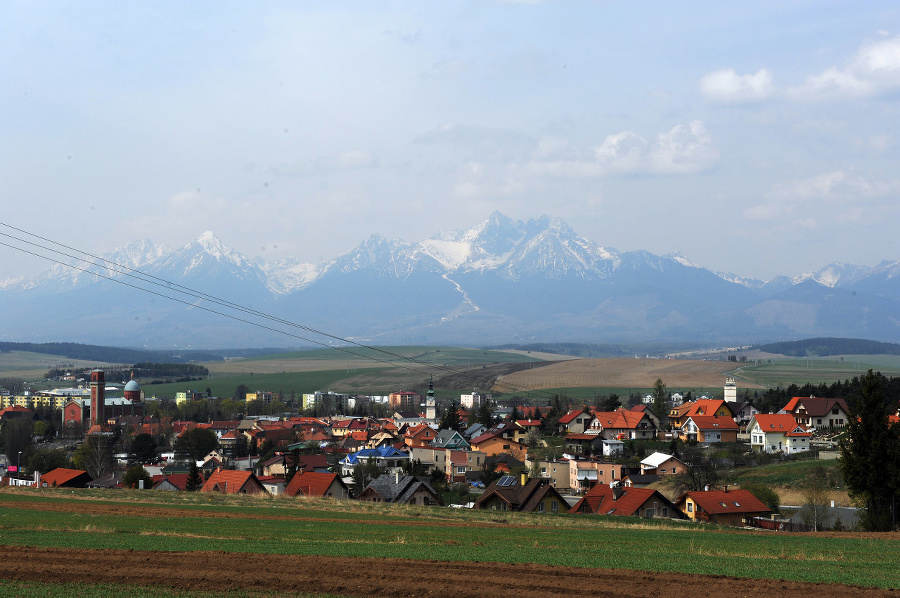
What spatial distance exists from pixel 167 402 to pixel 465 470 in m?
79.3

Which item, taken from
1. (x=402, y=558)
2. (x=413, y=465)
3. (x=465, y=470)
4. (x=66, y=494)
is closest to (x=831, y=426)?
(x=465, y=470)

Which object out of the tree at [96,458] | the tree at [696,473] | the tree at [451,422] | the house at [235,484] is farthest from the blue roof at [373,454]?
the tree at [696,473]

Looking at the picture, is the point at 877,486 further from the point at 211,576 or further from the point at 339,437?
the point at 339,437

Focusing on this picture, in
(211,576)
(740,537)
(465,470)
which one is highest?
(211,576)

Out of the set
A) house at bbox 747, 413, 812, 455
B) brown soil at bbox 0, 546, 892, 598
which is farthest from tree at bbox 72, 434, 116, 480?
brown soil at bbox 0, 546, 892, 598

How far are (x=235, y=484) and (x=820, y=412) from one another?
157 ft

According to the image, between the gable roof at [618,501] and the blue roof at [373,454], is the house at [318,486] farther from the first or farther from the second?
the blue roof at [373,454]

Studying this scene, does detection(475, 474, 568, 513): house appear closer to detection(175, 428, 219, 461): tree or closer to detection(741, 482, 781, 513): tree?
detection(741, 482, 781, 513): tree

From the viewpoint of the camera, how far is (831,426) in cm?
7138

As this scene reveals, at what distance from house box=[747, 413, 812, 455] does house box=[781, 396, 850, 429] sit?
4.46 m

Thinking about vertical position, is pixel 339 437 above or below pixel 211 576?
below

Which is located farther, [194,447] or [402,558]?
[194,447]

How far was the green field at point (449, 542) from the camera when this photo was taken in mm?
16328

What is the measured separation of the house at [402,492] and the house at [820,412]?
123 feet
